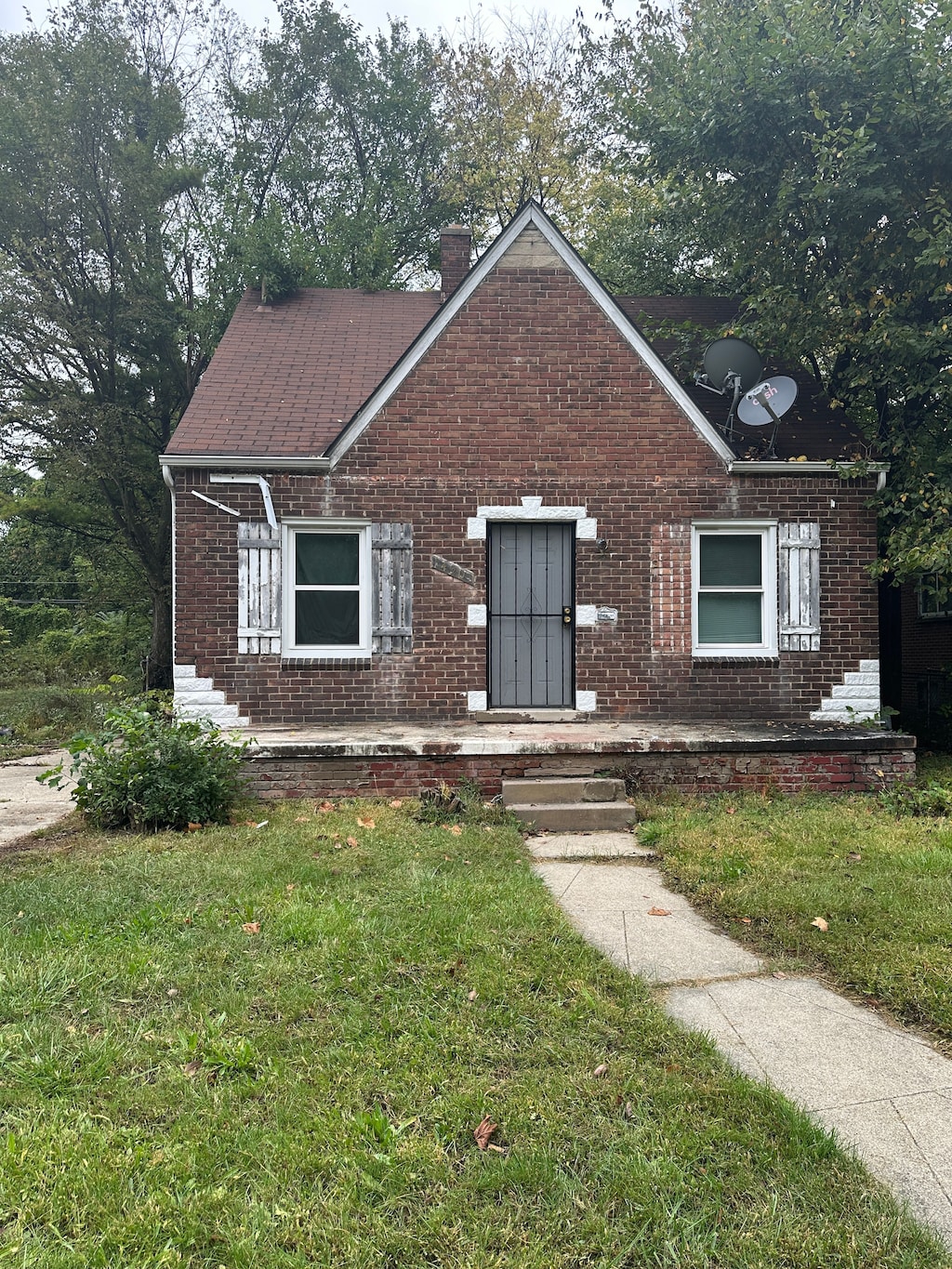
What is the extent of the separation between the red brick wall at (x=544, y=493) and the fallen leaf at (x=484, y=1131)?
22.0 ft

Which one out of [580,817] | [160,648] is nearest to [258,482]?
[580,817]

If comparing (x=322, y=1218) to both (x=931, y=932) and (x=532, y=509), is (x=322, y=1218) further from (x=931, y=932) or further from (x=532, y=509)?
(x=532, y=509)

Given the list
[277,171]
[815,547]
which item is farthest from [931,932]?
[277,171]

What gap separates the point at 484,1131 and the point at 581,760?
17.1 feet

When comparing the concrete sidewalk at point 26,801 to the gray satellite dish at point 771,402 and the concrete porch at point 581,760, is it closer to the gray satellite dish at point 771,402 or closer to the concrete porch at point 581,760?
the concrete porch at point 581,760

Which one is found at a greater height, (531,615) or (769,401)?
(769,401)

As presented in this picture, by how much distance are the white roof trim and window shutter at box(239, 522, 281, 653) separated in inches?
47.2

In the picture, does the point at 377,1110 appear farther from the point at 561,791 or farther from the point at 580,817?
the point at 561,791

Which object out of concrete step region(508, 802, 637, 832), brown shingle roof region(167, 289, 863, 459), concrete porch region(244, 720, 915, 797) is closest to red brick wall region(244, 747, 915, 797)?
concrete porch region(244, 720, 915, 797)

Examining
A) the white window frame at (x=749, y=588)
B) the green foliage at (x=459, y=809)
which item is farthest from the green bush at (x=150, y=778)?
the white window frame at (x=749, y=588)

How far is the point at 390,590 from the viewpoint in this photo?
927 centimetres

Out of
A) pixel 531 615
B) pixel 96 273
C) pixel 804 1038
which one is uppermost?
pixel 96 273

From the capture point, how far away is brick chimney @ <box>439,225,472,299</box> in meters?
12.6

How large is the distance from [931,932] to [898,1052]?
3.87 feet
